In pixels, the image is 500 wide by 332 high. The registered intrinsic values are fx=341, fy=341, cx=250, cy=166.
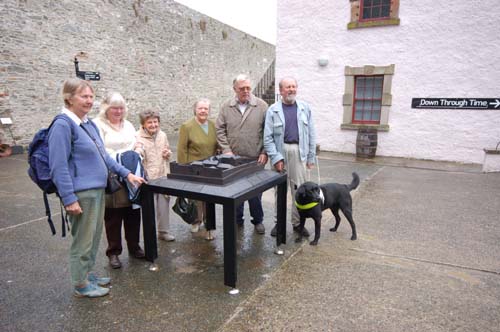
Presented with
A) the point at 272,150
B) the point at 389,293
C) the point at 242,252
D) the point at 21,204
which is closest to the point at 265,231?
the point at 242,252

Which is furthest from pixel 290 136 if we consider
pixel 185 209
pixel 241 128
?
pixel 185 209

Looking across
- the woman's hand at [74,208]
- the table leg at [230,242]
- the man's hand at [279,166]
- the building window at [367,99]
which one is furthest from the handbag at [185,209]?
the building window at [367,99]

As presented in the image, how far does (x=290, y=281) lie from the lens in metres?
3.00

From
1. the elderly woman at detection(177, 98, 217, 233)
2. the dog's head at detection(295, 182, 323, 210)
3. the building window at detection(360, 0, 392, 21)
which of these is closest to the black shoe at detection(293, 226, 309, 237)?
the dog's head at detection(295, 182, 323, 210)

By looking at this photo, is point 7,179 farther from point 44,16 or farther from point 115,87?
point 115,87

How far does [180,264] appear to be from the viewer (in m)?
3.38

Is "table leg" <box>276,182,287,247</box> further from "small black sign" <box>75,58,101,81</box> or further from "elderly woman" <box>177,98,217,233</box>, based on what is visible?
"small black sign" <box>75,58,101,81</box>

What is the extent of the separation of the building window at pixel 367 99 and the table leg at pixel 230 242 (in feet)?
26.5

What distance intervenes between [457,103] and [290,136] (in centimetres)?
678

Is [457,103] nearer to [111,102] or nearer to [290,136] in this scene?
→ [290,136]

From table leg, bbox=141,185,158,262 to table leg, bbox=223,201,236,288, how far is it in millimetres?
860

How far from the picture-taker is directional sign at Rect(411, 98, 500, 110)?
8289 millimetres

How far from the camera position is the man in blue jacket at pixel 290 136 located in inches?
151

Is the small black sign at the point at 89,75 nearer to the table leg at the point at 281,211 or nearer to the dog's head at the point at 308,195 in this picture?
the table leg at the point at 281,211
